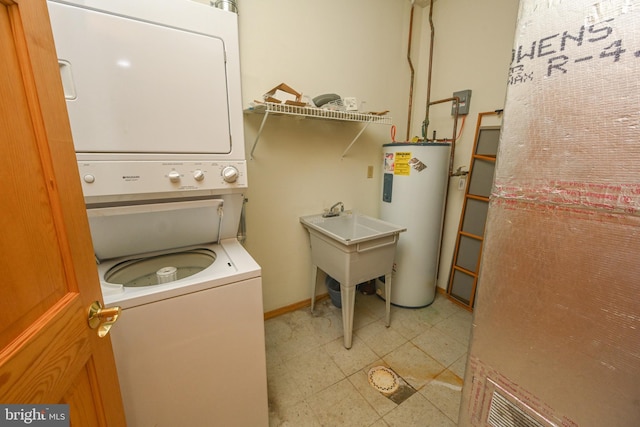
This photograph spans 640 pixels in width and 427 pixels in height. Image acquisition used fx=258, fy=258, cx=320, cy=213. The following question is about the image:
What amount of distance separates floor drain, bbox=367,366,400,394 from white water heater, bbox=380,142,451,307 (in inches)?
29.4

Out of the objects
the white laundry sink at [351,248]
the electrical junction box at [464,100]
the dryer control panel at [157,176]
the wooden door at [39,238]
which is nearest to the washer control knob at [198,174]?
the dryer control panel at [157,176]

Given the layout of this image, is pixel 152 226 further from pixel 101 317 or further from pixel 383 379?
pixel 383 379

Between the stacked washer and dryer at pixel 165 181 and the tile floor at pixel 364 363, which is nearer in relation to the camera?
the stacked washer and dryer at pixel 165 181

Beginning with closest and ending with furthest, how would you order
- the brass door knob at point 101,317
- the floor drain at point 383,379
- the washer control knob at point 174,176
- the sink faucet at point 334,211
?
the brass door knob at point 101,317 → the washer control knob at point 174,176 → the floor drain at point 383,379 → the sink faucet at point 334,211

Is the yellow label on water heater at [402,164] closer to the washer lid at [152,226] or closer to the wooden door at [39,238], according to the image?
the washer lid at [152,226]

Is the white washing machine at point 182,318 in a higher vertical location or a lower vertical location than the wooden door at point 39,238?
lower

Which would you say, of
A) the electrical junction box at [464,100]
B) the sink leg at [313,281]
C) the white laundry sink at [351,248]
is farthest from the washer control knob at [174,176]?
the electrical junction box at [464,100]

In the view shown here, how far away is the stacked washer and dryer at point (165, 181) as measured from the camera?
865mm

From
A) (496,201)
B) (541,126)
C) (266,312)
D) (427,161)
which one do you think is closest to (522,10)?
(541,126)

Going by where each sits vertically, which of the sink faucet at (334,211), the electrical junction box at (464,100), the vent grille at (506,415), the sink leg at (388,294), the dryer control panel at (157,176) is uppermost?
the electrical junction box at (464,100)

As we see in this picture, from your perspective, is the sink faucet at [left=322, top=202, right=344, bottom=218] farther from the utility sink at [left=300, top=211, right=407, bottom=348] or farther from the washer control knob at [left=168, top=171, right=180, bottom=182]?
the washer control knob at [left=168, top=171, right=180, bottom=182]

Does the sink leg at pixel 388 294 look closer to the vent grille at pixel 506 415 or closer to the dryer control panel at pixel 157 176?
the vent grille at pixel 506 415

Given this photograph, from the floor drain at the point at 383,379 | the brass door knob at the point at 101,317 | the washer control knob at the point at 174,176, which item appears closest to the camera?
the brass door knob at the point at 101,317

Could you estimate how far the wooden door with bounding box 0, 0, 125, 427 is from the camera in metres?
0.43
